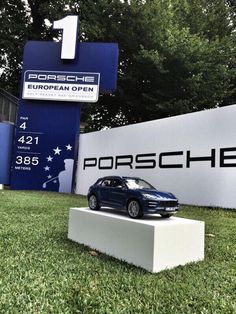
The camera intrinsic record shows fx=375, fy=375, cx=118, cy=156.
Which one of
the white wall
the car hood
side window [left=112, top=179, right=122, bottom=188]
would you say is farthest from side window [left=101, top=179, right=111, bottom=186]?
the white wall

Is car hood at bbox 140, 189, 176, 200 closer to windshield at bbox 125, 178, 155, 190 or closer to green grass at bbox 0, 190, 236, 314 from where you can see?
windshield at bbox 125, 178, 155, 190

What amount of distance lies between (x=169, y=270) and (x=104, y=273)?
0.82 metres

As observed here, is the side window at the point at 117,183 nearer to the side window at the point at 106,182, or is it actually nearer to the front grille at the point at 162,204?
the side window at the point at 106,182

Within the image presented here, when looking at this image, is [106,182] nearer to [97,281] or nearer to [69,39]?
[97,281]

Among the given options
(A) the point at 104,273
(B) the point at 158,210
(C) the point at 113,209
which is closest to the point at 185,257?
(B) the point at 158,210

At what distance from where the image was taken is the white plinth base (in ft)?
15.1

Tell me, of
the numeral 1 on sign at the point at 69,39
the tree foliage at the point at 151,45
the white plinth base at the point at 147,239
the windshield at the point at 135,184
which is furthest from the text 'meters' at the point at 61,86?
the white plinth base at the point at 147,239

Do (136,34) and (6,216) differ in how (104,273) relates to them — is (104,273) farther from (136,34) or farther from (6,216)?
(136,34)

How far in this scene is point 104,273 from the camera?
4418mm

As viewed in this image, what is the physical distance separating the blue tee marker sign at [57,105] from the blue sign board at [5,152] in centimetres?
47

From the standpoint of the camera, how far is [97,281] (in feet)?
13.6

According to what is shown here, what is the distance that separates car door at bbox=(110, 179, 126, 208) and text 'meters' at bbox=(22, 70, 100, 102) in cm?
1158

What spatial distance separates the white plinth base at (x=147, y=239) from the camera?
181 inches

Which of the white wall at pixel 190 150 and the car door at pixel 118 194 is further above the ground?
the white wall at pixel 190 150
